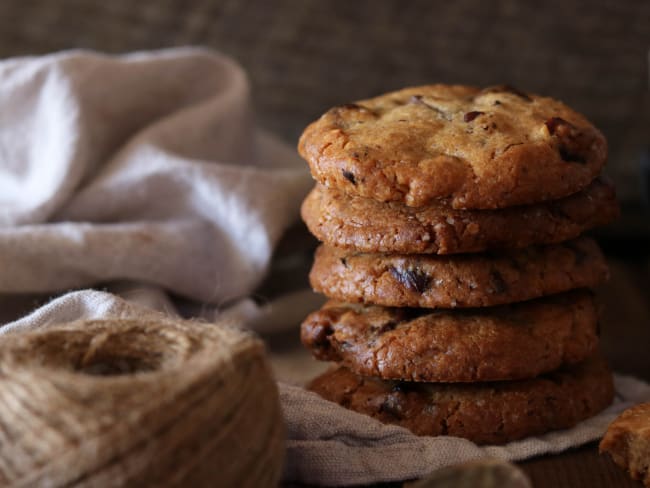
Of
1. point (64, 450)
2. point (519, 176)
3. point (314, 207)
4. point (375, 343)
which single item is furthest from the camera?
point (314, 207)

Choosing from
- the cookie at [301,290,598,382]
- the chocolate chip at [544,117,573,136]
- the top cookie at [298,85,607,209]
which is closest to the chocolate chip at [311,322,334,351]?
the cookie at [301,290,598,382]

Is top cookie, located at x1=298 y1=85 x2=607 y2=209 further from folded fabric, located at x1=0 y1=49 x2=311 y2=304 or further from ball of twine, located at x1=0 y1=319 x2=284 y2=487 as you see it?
folded fabric, located at x1=0 y1=49 x2=311 y2=304

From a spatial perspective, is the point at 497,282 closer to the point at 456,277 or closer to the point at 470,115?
the point at 456,277

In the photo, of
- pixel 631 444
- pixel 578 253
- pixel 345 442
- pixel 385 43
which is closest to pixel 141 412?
pixel 345 442

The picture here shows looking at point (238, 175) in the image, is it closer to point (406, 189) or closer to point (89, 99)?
point (89, 99)

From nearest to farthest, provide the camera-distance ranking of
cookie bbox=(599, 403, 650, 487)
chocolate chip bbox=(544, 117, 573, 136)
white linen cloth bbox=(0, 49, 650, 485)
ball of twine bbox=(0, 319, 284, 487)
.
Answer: ball of twine bbox=(0, 319, 284, 487) → cookie bbox=(599, 403, 650, 487) → chocolate chip bbox=(544, 117, 573, 136) → white linen cloth bbox=(0, 49, 650, 485)

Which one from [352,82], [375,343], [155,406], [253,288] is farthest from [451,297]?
[352,82]
